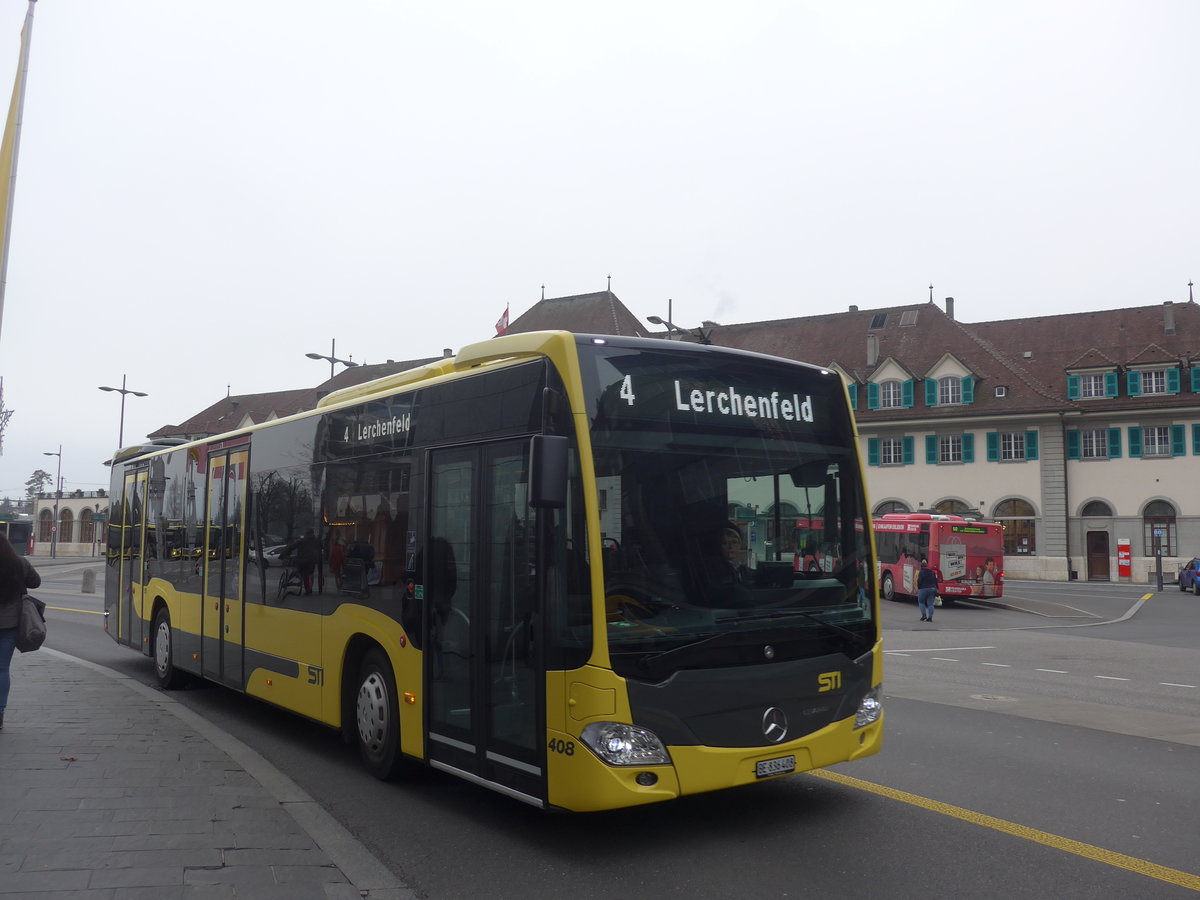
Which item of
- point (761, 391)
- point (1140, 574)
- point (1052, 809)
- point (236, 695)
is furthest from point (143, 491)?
point (1140, 574)

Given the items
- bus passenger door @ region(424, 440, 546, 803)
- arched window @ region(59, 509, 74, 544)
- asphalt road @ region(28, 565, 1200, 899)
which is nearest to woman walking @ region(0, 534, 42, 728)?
asphalt road @ region(28, 565, 1200, 899)

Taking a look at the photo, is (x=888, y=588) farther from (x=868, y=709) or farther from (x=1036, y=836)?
(x=1036, y=836)

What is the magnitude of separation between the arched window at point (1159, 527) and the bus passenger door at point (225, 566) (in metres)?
48.5

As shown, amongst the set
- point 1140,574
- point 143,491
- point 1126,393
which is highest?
point 1126,393

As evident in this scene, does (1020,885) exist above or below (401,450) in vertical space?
below

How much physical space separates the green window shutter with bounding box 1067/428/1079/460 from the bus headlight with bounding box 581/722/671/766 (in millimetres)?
51300

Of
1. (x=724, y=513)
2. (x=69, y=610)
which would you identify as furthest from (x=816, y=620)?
(x=69, y=610)

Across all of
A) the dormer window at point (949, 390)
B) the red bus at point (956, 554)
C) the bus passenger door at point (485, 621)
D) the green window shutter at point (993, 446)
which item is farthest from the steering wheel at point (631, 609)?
the dormer window at point (949, 390)

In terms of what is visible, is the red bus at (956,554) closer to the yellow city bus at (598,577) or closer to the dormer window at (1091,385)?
the dormer window at (1091,385)

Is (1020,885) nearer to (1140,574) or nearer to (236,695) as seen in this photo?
(236,695)

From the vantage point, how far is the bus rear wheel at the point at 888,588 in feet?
117

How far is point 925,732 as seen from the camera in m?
9.60

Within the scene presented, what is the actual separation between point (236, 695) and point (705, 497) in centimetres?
801

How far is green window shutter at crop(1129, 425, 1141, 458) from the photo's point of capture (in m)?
50.9
